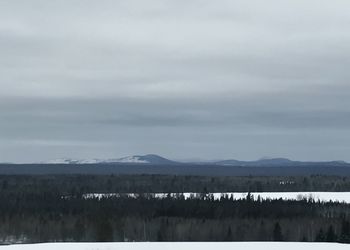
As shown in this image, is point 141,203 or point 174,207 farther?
point 141,203

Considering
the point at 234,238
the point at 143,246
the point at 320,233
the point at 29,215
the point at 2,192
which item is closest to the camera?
the point at 143,246

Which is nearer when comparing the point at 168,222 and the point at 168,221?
the point at 168,222

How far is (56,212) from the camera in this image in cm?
13250

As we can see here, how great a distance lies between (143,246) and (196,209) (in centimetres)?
4448

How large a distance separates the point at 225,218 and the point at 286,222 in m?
10.9

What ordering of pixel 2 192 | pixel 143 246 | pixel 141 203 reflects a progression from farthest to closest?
pixel 2 192
pixel 141 203
pixel 143 246

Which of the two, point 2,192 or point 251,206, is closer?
point 251,206

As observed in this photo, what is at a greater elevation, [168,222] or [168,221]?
[168,221]

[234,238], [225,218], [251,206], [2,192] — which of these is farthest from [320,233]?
[2,192]

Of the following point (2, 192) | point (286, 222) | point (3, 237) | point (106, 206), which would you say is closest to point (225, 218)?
point (286, 222)

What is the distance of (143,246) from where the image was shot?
9638cm

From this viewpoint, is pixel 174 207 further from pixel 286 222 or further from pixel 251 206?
pixel 286 222

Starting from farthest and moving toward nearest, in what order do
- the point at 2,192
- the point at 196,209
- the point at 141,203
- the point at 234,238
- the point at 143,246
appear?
1. the point at 2,192
2. the point at 141,203
3. the point at 196,209
4. the point at 234,238
5. the point at 143,246

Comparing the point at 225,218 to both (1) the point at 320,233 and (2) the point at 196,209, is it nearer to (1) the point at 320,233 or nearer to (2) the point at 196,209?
(2) the point at 196,209
